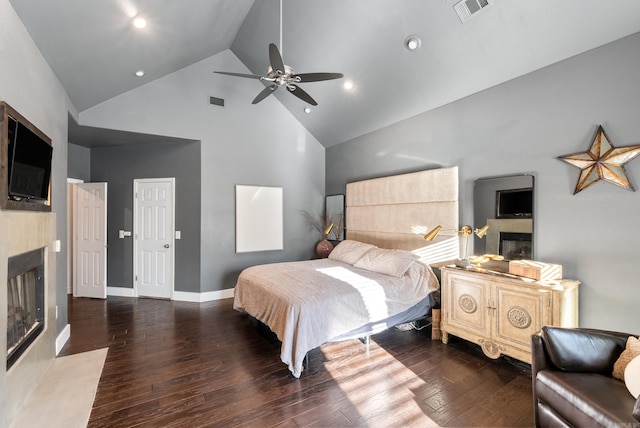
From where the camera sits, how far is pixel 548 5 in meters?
2.34

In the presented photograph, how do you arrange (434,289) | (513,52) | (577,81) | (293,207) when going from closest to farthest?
(577,81) < (513,52) < (434,289) < (293,207)

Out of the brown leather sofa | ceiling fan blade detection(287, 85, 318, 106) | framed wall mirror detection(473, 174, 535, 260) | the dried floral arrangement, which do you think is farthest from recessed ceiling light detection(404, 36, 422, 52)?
the dried floral arrangement

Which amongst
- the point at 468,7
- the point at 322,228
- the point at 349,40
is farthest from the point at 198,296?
the point at 468,7

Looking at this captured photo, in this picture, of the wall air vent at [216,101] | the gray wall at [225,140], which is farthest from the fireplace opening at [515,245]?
→ the wall air vent at [216,101]

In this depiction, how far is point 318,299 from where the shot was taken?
2695 millimetres

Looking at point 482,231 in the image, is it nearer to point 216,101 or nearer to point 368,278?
point 368,278

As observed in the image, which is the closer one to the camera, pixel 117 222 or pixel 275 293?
pixel 275 293

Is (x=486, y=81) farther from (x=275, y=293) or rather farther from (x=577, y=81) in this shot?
(x=275, y=293)

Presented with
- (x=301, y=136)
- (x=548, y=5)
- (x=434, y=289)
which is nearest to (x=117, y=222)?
(x=301, y=136)

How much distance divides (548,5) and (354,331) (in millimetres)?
3273

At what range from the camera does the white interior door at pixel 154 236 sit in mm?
4891

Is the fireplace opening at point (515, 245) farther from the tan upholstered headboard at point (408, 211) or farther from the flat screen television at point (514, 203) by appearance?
the tan upholstered headboard at point (408, 211)

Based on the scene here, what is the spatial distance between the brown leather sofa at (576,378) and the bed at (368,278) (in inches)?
56.3

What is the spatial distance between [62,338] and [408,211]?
14.4 ft
